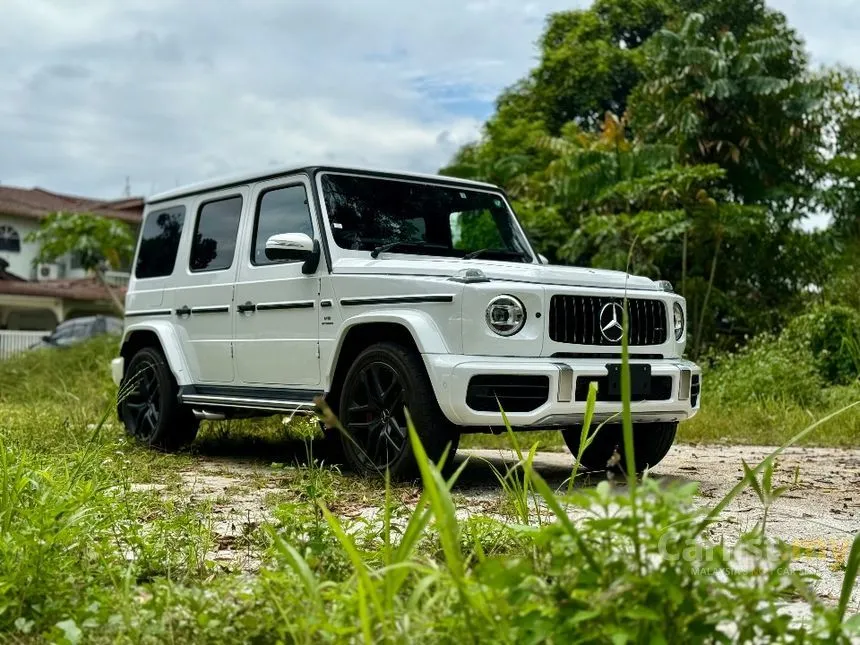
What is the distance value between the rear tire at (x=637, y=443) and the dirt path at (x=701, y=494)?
0.50 feet

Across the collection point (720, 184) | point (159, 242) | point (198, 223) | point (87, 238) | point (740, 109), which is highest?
point (740, 109)

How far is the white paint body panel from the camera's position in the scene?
5.66m

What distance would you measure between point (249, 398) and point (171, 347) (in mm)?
1117

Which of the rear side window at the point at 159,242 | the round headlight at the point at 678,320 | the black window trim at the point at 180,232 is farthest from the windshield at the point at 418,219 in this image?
the rear side window at the point at 159,242

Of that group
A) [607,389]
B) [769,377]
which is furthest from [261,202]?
[769,377]

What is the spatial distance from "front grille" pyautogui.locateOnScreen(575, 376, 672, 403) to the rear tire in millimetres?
409

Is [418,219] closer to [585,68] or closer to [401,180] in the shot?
[401,180]

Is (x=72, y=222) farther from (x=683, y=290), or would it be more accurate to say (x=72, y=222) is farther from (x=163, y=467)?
(x=163, y=467)

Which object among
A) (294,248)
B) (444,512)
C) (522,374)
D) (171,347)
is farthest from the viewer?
(171,347)

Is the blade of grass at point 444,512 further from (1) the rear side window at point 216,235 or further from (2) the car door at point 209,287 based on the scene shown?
(1) the rear side window at point 216,235

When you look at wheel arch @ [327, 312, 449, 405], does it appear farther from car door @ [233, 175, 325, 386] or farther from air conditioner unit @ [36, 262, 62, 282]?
air conditioner unit @ [36, 262, 62, 282]

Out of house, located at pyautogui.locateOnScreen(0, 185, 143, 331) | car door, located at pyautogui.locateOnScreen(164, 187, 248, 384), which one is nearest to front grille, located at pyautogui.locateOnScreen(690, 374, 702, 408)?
car door, located at pyautogui.locateOnScreen(164, 187, 248, 384)

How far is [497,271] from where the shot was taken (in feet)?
19.4

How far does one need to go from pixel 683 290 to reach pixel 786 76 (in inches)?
276
